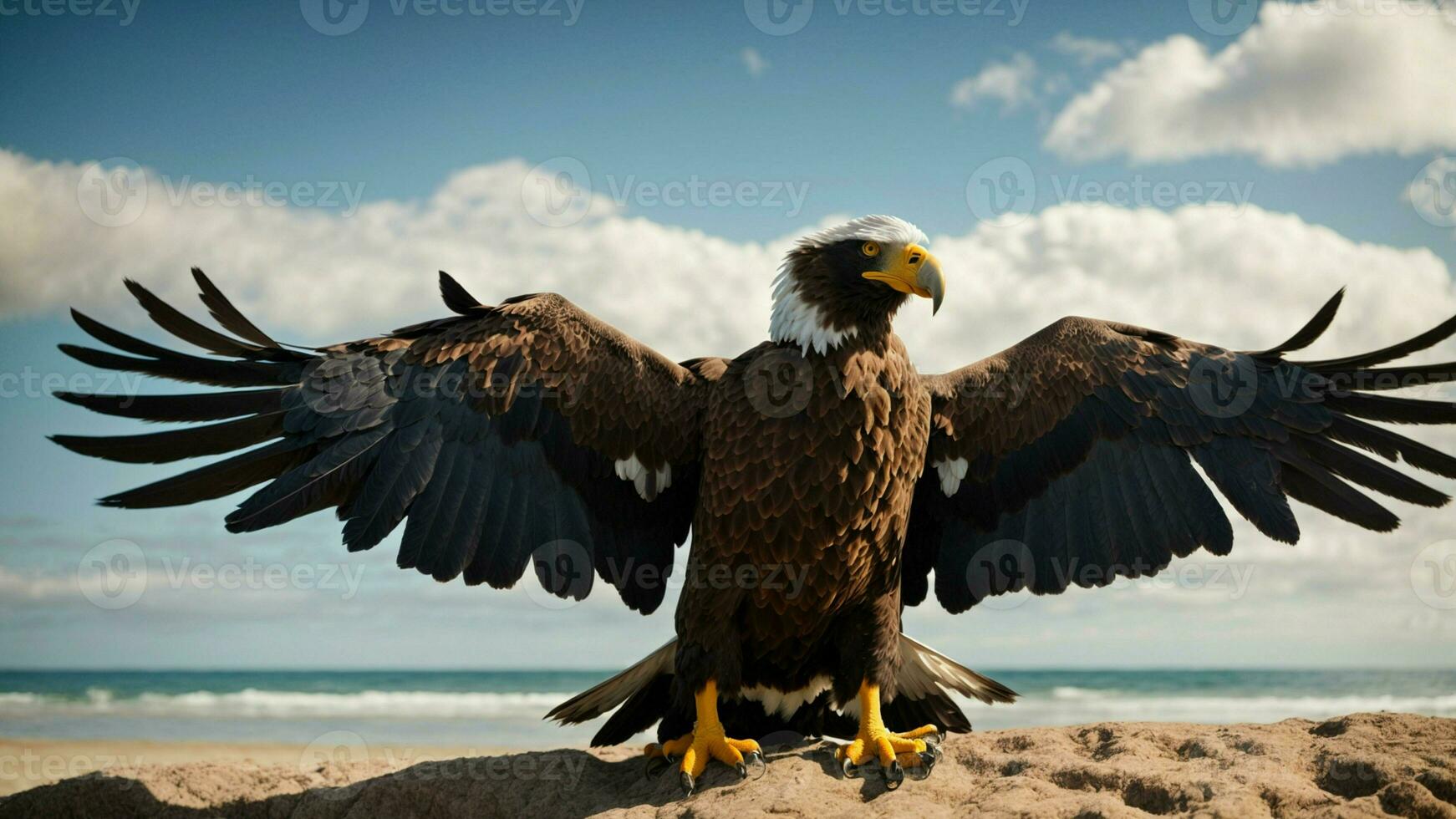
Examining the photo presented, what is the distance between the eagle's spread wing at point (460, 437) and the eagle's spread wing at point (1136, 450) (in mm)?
1538

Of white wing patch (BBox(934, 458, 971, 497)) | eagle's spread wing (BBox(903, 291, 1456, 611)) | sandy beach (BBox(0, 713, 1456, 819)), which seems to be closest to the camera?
sandy beach (BBox(0, 713, 1456, 819))

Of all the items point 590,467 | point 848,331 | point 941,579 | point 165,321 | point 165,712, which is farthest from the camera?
point 165,712

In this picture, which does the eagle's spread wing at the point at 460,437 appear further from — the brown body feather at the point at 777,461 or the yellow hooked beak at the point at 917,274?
the yellow hooked beak at the point at 917,274

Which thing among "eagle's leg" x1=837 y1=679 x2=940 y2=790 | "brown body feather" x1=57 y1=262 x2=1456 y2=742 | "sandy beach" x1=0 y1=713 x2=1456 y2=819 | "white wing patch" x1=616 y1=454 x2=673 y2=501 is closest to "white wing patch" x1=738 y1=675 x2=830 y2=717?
"brown body feather" x1=57 y1=262 x2=1456 y2=742

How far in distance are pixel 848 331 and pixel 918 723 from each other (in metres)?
2.13

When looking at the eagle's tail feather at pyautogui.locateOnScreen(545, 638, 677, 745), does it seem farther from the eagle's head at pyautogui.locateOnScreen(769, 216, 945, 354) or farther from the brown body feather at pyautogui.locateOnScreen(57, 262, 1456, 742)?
the eagle's head at pyautogui.locateOnScreen(769, 216, 945, 354)

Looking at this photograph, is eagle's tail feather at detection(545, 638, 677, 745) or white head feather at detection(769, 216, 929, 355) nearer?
white head feather at detection(769, 216, 929, 355)

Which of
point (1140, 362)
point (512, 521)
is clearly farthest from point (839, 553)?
point (1140, 362)

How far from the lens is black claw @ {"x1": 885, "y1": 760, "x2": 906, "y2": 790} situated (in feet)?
14.3

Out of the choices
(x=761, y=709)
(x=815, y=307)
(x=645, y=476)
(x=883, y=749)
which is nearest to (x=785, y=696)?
(x=761, y=709)

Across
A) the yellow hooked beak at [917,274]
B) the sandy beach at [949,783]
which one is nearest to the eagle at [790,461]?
the yellow hooked beak at [917,274]

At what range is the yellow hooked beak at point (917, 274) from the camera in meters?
4.50

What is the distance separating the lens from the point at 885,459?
459 centimetres

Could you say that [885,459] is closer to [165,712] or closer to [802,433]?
[802,433]
